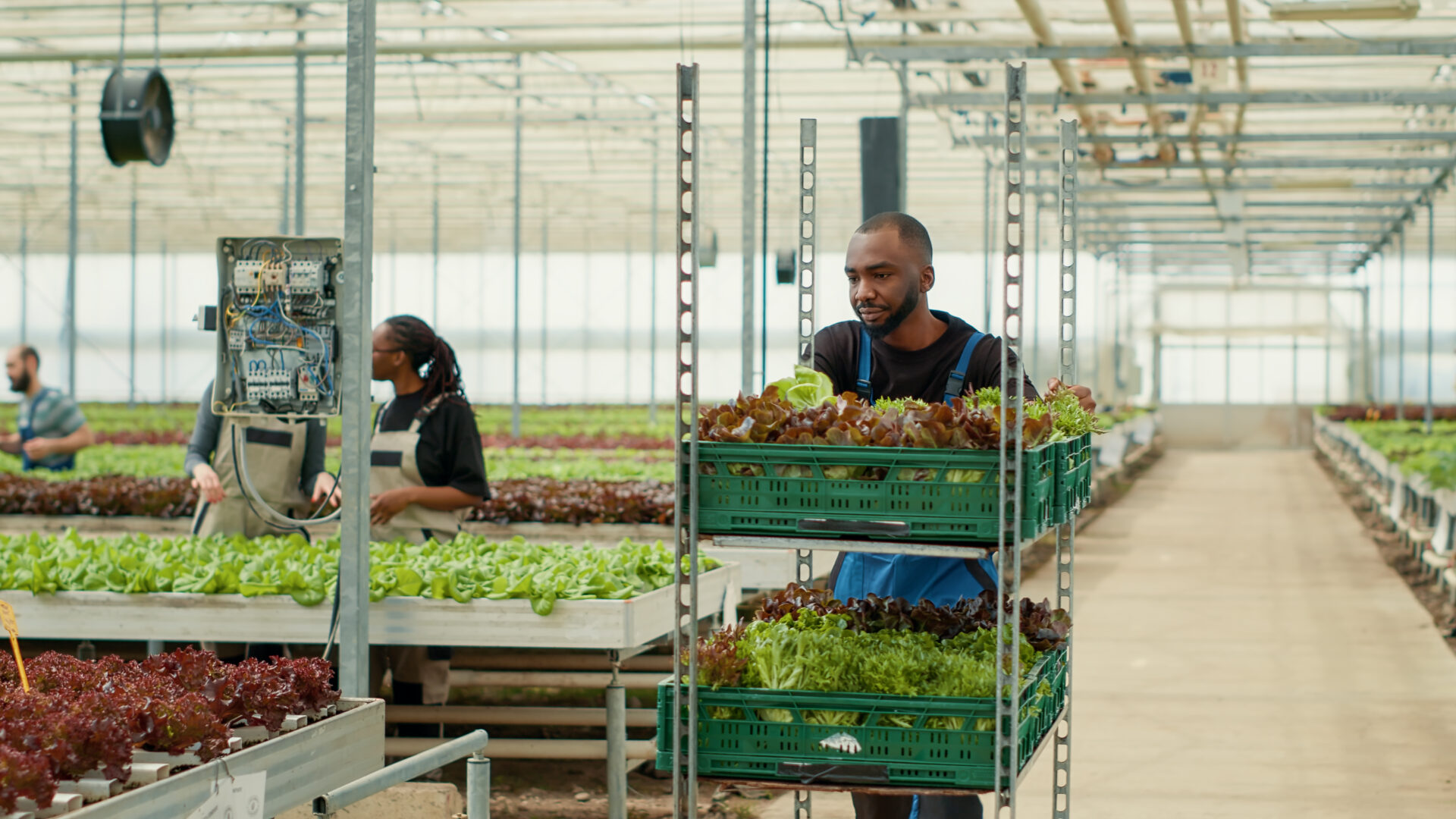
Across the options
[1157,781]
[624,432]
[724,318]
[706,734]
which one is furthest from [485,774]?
[724,318]

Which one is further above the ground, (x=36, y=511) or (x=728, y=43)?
(x=728, y=43)

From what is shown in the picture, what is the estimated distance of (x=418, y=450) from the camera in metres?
4.70

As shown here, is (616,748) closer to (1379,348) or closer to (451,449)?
(451,449)

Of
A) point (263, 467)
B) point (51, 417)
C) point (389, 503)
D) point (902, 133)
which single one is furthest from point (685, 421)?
point (51, 417)

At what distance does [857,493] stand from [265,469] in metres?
3.10

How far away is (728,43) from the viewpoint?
970cm

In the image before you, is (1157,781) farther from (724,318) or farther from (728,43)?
(724,318)

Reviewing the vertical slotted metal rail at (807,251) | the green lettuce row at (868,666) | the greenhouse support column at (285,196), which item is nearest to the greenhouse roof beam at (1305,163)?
the greenhouse support column at (285,196)

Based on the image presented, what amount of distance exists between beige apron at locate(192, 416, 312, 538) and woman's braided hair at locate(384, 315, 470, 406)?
455mm

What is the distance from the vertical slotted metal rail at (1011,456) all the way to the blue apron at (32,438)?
7531mm

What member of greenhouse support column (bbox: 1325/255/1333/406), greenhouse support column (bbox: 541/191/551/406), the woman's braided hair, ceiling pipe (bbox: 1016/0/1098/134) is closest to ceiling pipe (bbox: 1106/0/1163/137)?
ceiling pipe (bbox: 1016/0/1098/134)

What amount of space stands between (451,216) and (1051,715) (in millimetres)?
26121

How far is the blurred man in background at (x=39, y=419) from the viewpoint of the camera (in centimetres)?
845

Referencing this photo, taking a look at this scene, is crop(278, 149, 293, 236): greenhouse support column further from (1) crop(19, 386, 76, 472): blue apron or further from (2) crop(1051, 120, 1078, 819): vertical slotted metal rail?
(2) crop(1051, 120, 1078, 819): vertical slotted metal rail
